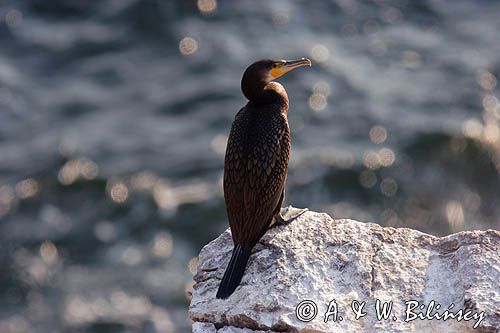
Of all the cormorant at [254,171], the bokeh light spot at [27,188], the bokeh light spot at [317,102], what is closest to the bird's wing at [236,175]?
the cormorant at [254,171]

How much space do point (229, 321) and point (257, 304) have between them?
0.21 meters

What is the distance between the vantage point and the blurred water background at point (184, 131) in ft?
36.4

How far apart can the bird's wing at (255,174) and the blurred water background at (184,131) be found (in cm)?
461

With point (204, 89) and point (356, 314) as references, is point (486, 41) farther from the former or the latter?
point (356, 314)

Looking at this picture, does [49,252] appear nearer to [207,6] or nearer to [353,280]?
[207,6]

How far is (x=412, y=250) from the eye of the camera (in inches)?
229

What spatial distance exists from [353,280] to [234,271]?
2.55 feet

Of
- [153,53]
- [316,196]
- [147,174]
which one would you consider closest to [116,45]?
[153,53]

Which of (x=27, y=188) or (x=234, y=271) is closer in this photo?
(x=234, y=271)

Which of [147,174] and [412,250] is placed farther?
[147,174]

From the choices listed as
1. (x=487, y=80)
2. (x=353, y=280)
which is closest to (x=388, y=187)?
(x=487, y=80)

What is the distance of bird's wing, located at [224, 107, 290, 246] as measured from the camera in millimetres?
6152
